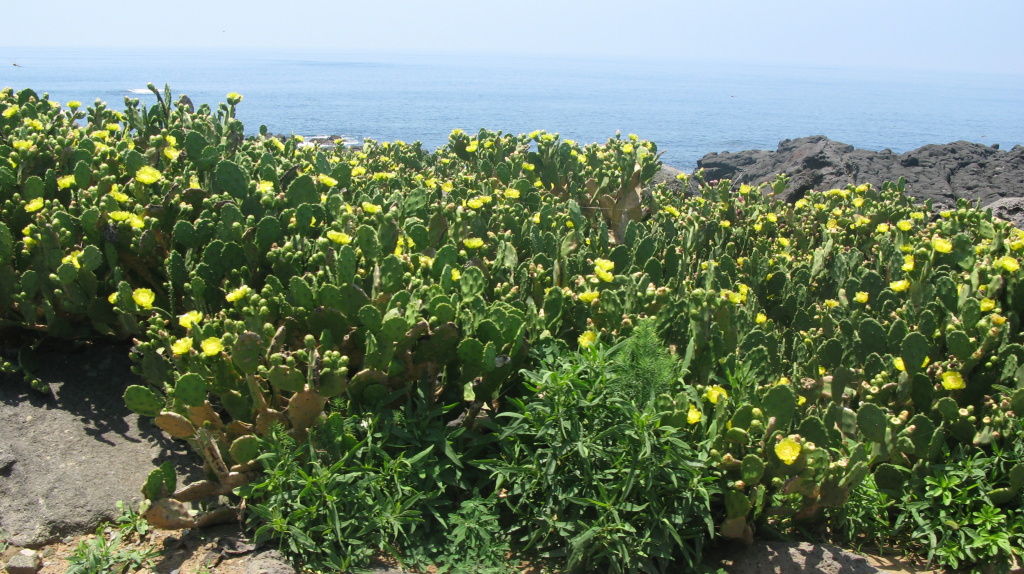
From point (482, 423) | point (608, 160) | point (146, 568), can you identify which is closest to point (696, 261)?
point (608, 160)

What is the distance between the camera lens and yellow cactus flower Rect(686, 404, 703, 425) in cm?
289

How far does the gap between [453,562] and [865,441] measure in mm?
1678

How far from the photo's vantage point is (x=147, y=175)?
402 cm

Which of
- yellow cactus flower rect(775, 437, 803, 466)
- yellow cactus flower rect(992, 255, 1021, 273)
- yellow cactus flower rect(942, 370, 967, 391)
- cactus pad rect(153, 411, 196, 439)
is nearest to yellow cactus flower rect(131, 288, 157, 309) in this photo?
cactus pad rect(153, 411, 196, 439)

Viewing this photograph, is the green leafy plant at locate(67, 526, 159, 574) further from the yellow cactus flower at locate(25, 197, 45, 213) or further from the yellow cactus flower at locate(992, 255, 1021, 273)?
the yellow cactus flower at locate(992, 255, 1021, 273)

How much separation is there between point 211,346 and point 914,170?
11.7 metres

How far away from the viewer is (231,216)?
12.2 feet

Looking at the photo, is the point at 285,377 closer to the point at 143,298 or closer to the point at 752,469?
the point at 143,298

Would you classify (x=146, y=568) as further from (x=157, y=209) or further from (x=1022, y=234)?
(x=1022, y=234)

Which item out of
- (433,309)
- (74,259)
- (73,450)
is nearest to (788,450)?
(433,309)

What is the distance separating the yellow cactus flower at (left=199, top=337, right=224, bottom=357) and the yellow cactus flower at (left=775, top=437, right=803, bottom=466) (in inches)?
80.1

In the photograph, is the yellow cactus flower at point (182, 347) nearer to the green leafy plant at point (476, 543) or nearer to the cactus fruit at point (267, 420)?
the cactus fruit at point (267, 420)

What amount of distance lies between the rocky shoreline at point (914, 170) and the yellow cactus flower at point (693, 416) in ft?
24.6

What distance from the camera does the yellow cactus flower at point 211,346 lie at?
9.89 ft
